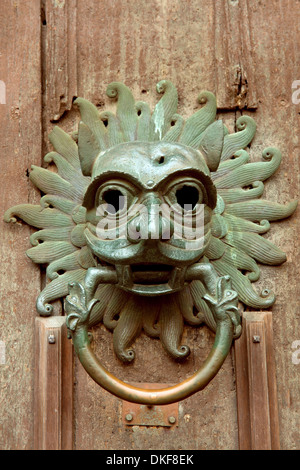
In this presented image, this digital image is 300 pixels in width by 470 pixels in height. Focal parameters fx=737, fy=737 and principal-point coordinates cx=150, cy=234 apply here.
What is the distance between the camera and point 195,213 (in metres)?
1.09

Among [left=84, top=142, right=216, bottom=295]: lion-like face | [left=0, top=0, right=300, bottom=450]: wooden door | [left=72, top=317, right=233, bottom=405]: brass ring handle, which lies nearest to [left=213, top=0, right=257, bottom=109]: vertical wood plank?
[left=0, top=0, right=300, bottom=450]: wooden door

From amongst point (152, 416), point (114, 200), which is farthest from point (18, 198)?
point (152, 416)

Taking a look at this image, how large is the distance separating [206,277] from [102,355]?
9.2 inches

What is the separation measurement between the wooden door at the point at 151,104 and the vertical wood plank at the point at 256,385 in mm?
15

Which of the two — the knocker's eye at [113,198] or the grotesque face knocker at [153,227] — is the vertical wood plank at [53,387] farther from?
the knocker's eye at [113,198]

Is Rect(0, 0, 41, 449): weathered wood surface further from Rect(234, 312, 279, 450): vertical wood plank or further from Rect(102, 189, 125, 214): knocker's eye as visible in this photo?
Rect(234, 312, 279, 450): vertical wood plank

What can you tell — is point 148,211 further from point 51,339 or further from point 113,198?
point 51,339

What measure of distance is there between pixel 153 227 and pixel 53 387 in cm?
33

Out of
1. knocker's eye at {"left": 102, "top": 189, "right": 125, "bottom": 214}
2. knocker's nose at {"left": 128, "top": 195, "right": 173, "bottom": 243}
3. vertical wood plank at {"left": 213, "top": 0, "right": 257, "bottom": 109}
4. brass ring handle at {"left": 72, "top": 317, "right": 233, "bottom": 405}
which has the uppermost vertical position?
vertical wood plank at {"left": 213, "top": 0, "right": 257, "bottom": 109}

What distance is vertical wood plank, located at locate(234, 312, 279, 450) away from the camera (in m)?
1.12

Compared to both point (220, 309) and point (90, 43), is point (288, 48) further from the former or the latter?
point (220, 309)

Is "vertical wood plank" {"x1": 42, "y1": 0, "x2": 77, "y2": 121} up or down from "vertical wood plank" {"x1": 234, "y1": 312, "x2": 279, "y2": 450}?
up

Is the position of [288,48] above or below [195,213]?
above

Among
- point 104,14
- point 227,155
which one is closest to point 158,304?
point 227,155
